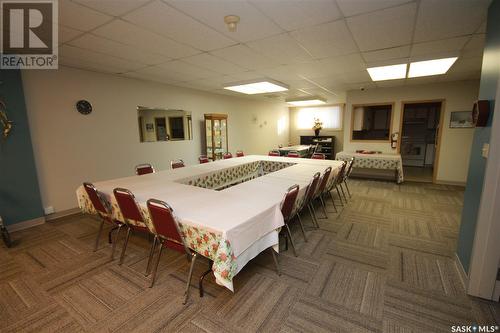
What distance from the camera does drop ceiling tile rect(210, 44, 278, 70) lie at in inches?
119

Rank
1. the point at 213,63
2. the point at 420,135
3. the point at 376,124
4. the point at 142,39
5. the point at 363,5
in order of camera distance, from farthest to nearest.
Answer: the point at 376,124 → the point at 420,135 → the point at 213,63 → the point at 142,39 → the point at 363,5

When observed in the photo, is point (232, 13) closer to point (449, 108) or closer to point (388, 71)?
point (388, 71)

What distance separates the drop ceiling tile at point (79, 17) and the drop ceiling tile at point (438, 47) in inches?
143

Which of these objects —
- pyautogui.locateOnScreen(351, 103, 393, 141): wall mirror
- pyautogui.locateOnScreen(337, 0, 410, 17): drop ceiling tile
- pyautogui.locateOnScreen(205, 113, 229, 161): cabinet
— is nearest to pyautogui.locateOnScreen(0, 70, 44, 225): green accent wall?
pyautogui.locateOnScreen(205, 113, 229, 161): cabinet

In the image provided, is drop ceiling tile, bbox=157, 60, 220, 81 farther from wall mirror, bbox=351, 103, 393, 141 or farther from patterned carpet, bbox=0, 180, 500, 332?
wall mirror, bbox=351, 103, 393, 141

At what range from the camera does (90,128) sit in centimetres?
406

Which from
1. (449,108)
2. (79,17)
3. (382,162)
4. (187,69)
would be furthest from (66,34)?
(449,108)

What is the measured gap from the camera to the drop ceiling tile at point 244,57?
9.91 ft

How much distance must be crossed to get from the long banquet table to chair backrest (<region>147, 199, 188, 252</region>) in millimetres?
74

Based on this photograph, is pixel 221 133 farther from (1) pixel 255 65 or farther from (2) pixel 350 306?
(2) pixel 350 306

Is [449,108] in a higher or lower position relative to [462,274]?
higher

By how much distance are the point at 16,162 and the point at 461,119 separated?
8808 millimetres

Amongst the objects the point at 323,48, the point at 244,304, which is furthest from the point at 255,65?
the point at 244,304

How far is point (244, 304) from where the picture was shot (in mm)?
1878
